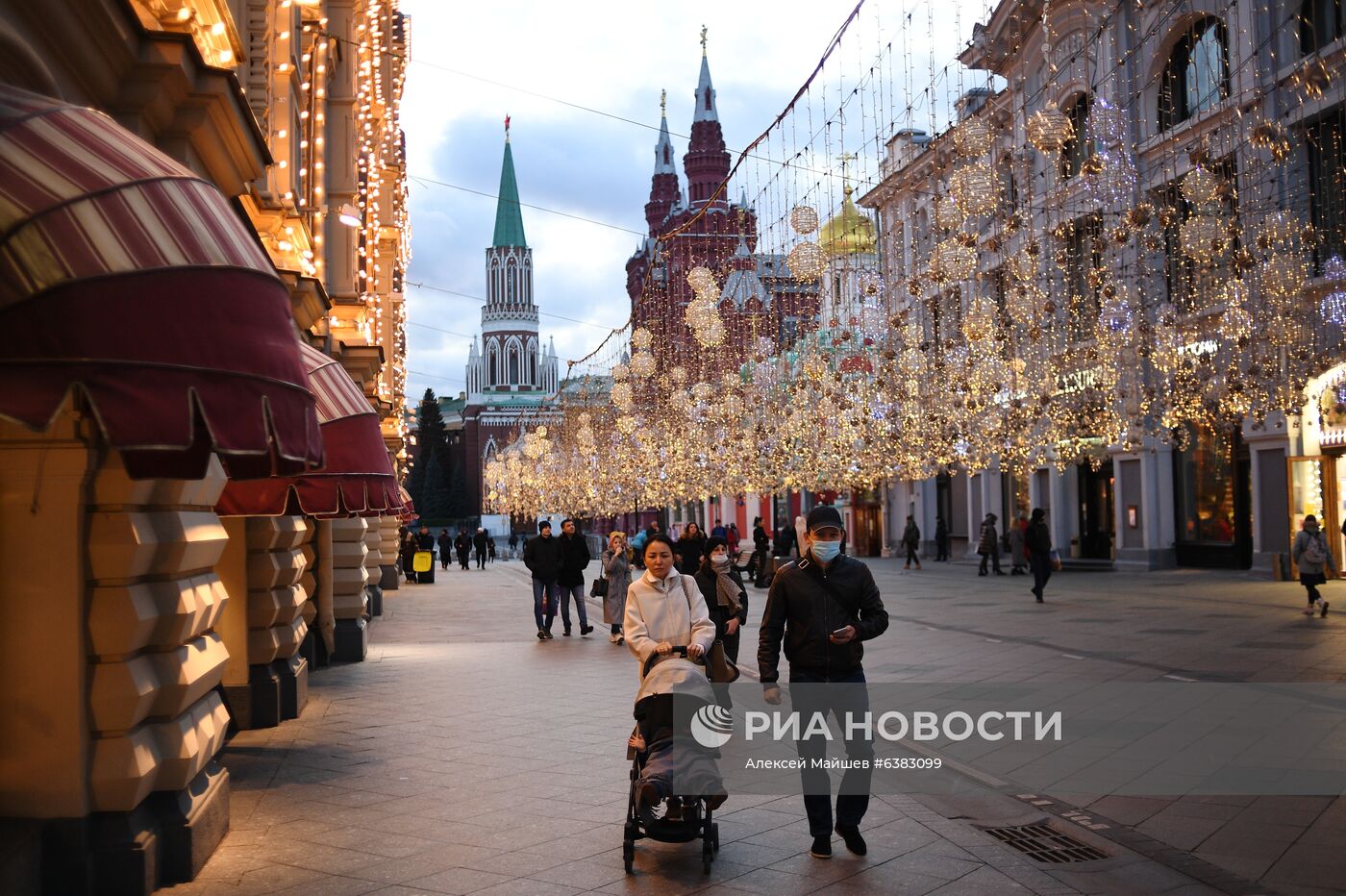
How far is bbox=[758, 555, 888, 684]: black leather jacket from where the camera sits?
7098 millimetres

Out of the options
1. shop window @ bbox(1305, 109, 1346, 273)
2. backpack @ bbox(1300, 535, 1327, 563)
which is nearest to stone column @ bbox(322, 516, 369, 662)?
backpack @ bbox(1300, 535, 1327, 563)

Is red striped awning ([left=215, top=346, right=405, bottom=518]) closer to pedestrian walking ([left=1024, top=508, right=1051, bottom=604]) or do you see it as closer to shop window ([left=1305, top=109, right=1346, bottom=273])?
pedestrian walking ([left=1024, top=508, right=1051, bottom=604])

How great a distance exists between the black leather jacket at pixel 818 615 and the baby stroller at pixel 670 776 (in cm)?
50

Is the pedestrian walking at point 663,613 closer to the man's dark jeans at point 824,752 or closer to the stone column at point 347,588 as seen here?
the man's dark jeans at point 824,752

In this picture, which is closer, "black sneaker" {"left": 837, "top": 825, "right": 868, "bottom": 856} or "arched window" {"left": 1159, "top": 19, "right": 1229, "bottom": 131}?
"black sneaker" {"left": 837, "top": 825, "right": 868, "bottom": 856}

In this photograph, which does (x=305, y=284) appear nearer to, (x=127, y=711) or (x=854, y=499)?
(x=127, y=711)

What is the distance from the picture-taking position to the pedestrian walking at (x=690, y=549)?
1739 cm

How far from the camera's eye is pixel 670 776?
695 cm

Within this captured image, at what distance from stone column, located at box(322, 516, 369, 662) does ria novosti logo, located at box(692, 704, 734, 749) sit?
11.8 m

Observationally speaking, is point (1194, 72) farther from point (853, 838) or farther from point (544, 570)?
point (853, 838)

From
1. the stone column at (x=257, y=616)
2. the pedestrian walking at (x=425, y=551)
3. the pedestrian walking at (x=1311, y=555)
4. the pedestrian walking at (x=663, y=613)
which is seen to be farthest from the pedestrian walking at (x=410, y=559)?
the pedestrian walking at (x=663, y=613)

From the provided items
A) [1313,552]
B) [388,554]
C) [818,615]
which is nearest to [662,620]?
[818,615]

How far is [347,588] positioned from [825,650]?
13.4m

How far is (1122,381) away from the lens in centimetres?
2769
